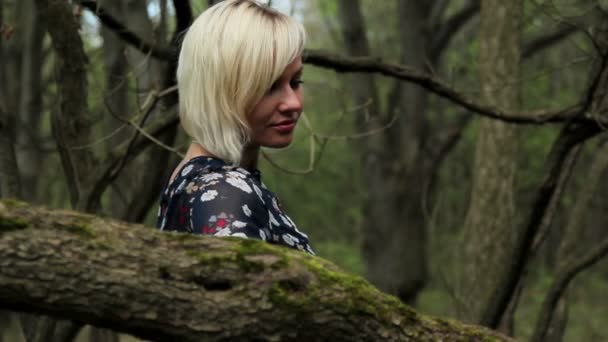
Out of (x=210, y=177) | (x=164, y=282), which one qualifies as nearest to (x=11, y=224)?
(x=164, y=282)

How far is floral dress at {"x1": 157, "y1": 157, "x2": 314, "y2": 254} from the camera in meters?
2.12

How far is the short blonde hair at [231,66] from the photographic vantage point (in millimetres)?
2305

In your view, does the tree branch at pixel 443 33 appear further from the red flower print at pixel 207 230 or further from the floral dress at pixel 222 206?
the red flower print at pixel 207 230

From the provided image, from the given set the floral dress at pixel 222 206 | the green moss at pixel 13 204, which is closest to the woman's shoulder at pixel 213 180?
the floral dress at pixel 222 206

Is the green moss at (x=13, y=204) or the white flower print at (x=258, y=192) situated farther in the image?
the white flower print at (x=258, y=192)

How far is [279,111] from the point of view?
2.49 metres

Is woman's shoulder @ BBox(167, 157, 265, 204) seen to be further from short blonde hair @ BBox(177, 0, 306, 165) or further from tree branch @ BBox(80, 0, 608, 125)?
tree branch @ BBox(80, 0, 608, 125)

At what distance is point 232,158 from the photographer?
234cm

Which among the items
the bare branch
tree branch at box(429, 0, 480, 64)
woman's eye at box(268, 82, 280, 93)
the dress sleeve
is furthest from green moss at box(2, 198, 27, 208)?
tree branch at box(429, 0, 480, 64)

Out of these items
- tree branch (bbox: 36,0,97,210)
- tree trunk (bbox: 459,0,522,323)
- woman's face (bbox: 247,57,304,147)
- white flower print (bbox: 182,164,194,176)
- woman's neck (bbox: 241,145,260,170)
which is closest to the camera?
white flower print (bbox: 182,164,194,176)

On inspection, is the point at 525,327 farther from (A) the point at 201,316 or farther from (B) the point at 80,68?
(A) the point at 201,316

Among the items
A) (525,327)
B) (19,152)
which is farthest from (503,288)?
(525,327)

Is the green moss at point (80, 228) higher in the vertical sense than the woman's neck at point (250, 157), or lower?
lower

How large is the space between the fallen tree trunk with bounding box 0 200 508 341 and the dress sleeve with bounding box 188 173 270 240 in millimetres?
317
